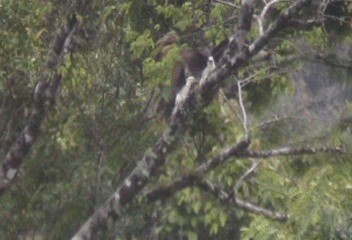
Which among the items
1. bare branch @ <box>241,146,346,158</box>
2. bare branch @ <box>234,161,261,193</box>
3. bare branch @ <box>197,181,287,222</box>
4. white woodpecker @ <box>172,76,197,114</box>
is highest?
white woodpecker @ <box>172,76,197,114</box>

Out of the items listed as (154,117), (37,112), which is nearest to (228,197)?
(154,117)

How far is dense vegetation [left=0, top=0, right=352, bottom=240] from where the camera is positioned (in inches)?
180

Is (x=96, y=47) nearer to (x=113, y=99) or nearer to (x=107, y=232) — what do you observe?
(x=113, y=99)

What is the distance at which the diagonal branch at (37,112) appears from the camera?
5434 millimetres

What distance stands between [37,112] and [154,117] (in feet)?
2.52

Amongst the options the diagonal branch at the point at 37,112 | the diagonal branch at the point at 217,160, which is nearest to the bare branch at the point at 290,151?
the diagonal branch at the point at 217,160

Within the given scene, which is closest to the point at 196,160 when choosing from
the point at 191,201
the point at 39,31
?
the point at 191,201

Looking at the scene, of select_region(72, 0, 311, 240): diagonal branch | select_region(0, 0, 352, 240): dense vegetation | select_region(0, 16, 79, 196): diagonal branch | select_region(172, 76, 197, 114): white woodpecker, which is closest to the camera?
select_region(72, 0, 311, 240): diagonal branch

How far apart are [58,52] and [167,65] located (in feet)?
2.62

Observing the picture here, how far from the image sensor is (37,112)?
548 cm

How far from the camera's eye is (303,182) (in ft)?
13.8

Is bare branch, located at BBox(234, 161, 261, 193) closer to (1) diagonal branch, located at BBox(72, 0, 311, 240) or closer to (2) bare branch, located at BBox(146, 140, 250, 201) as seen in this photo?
(2) bare branch, located at BBox(146, 140, 250, 201)

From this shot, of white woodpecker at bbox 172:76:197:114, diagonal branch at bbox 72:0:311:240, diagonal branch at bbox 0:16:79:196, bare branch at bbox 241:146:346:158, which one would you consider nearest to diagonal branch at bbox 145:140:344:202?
bare branch at bbox 241:146:346:158

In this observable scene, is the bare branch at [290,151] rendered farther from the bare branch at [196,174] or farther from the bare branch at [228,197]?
the bare branch at [228,197]
